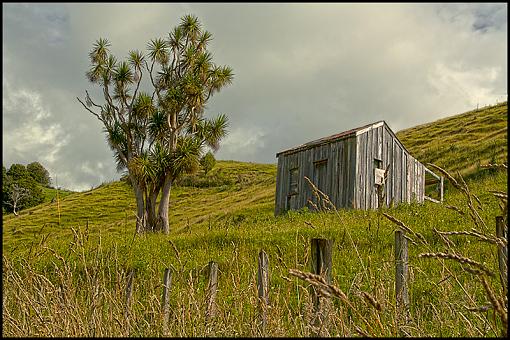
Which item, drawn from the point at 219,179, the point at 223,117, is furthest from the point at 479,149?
the point at 219,179

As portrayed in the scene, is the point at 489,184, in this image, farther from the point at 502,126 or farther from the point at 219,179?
the point at 219,179

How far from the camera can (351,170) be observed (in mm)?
21203

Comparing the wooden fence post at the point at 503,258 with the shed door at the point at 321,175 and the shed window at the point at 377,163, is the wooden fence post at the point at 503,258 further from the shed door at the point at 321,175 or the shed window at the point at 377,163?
the shed window at the point at 377,163

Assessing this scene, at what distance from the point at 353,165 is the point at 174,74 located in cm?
1148

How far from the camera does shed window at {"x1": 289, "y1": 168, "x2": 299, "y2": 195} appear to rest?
23797mm

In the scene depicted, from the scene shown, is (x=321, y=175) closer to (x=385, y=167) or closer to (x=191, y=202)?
(x=385, y=167)

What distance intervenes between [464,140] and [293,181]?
2451 cm

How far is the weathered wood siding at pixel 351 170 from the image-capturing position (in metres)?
21.3

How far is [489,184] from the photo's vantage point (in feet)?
73.6

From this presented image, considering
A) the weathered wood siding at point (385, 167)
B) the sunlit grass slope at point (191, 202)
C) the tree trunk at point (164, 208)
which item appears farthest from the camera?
the sunlit grass slope at point (191, 202)

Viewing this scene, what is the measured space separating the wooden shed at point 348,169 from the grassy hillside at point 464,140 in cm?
311

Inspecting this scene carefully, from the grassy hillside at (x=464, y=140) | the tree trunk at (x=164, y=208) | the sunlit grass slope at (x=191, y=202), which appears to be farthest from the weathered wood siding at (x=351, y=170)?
the tree trunk at (x=164, y=208)

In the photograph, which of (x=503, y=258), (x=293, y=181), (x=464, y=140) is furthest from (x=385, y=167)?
(x=464, y=140)

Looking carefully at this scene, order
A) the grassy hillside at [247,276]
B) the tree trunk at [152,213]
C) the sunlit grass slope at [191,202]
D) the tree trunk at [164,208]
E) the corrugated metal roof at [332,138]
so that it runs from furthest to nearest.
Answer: the sunlit grass slope at [191,202], the tree trunk at [164,208], the tree trunk at [152,213], the corrugated metal roof at [332,138], the grassy hillside at [247,276]
